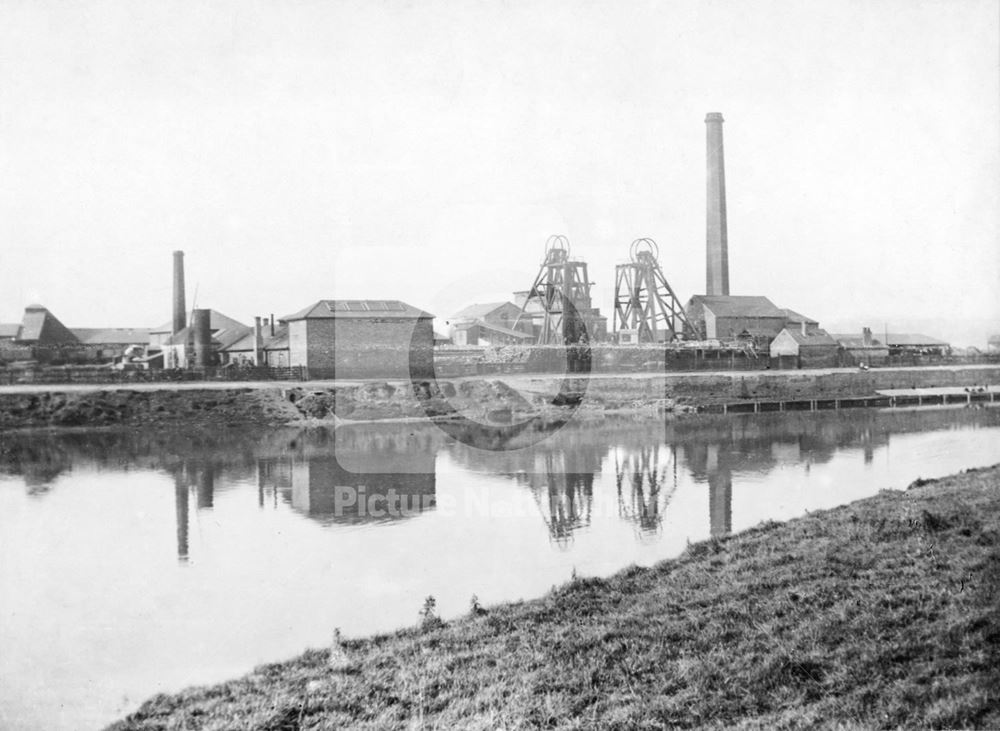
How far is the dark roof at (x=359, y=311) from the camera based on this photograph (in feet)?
111

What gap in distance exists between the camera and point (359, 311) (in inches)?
1356

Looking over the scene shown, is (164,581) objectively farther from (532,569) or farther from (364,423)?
(364,423)

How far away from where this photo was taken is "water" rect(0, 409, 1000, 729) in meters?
7.16

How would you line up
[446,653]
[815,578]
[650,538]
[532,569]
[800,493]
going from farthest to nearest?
[800,493] < [650,538] < [532,569] < [815,578] < [446,653]

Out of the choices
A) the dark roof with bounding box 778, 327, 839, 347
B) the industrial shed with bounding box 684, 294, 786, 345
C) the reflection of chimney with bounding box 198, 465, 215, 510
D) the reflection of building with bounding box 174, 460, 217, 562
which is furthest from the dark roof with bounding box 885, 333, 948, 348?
the reflection of chimney with bounding box 198, 465, 215, 510

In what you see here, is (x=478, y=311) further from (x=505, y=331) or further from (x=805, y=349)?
(x=805, y=349)

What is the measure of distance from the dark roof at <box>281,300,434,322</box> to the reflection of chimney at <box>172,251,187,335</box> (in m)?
13.5

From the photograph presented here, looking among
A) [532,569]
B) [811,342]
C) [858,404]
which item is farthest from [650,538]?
[811,342]

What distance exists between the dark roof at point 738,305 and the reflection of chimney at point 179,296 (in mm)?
32437

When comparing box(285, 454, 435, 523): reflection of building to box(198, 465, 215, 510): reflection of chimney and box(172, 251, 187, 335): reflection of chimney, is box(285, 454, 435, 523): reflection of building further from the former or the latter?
box(172, 251, 187, 335): reflection of chimney

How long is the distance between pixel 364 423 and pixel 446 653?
2068 centimetres

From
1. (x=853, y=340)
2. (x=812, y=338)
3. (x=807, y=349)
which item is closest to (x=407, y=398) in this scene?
(x=807, y=349)

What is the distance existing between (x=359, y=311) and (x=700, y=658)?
100 feet

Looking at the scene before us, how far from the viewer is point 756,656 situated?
5.01 m
